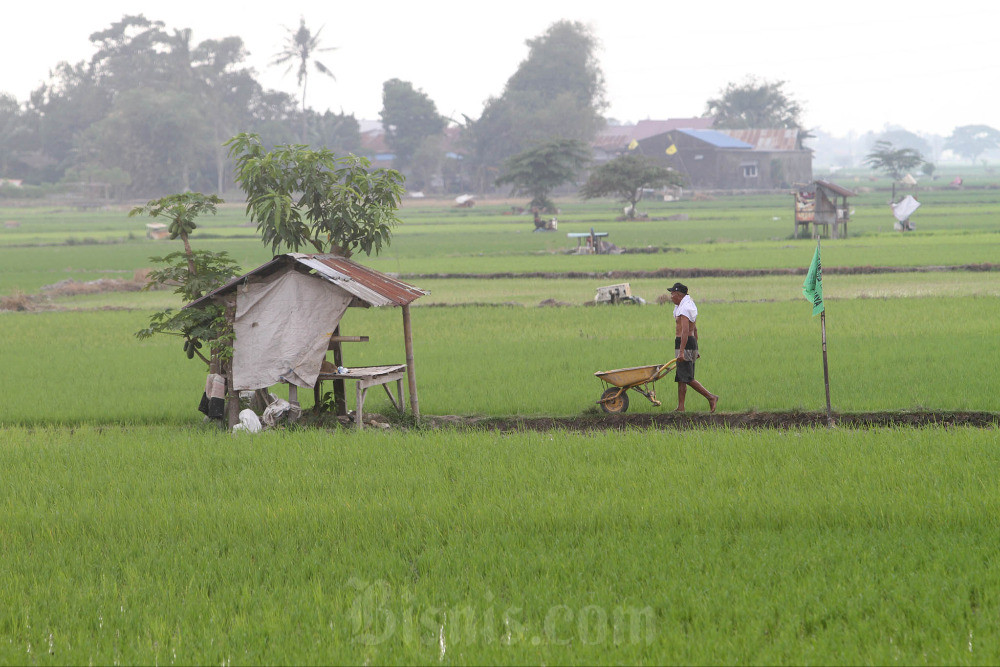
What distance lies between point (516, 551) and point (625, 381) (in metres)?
4.36

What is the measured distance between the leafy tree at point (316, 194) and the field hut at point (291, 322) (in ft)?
2.53

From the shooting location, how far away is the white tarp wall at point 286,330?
10312 mm

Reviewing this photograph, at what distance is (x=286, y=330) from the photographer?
10.4 metres

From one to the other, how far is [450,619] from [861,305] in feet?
50.0

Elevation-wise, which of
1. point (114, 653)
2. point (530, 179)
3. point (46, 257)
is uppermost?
point (530, 179)

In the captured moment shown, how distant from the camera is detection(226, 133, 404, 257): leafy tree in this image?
1110cm

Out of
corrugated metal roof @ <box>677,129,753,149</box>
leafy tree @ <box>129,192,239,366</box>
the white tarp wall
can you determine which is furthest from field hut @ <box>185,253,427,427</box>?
corrugated metal roof @ <box>677,129,753,149</box>

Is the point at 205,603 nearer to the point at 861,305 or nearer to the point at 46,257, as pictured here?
the point at 861,305

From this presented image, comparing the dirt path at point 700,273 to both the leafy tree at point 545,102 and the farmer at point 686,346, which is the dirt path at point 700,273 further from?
the leafy tree at point 545,102

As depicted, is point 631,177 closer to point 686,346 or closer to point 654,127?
point 686,346

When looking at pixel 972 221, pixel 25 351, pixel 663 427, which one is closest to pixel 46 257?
pixel 25 351

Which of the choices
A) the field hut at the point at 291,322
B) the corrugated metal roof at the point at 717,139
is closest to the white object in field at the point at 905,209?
the field hut at the point at 291,322

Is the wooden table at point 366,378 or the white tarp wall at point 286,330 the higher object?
the white tarp wall at point 286,330

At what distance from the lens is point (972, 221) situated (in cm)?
4450
